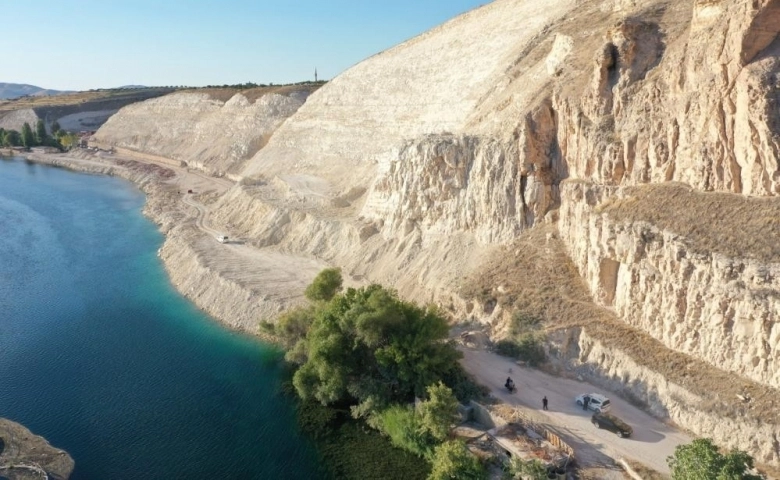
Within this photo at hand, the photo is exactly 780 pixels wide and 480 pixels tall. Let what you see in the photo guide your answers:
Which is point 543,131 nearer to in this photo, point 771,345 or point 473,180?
point 473,180

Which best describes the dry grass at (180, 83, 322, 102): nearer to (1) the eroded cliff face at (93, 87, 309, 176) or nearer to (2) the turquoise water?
(1) the eroded cliff face at (93, 87, 309, 176)

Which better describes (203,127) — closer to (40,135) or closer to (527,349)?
(40,135)

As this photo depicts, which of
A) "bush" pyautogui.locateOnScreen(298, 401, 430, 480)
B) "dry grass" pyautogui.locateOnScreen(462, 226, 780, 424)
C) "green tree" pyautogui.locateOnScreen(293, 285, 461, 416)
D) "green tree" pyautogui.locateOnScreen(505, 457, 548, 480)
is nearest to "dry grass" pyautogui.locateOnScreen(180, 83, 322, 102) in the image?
"dry grass" pyautogui.locateOnScreen(462, 226, 780, 424)

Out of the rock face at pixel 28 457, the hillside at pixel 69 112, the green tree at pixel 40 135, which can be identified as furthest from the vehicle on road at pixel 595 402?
the hillside at pixel 69 112

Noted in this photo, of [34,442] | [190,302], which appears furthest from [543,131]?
[34,442]

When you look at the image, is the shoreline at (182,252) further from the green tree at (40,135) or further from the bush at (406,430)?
the green tree at (40,135)

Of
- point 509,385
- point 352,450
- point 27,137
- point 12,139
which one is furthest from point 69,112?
point 509,385
